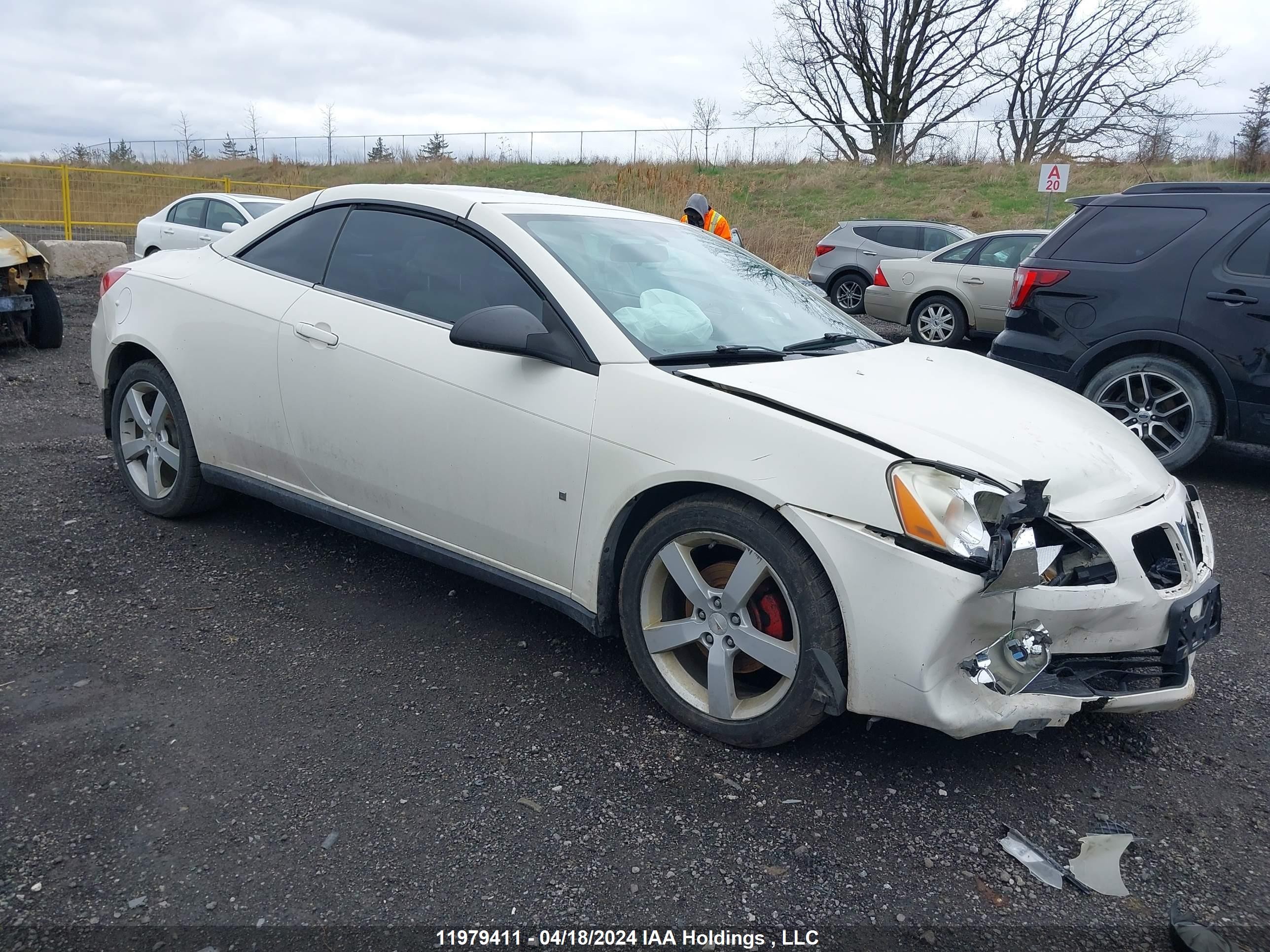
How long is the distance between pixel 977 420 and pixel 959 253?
34.2 feet

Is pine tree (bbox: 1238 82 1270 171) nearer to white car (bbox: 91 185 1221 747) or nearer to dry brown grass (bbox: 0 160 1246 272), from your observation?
dry brown grass (bbox: 0 160 1246 272)

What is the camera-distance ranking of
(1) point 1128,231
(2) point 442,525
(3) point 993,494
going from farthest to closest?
(1) point 1128,231, (2) point 442,525, (3) point 993,494

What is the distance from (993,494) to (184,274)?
3599 millimetres

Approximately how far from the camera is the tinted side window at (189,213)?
1391cm

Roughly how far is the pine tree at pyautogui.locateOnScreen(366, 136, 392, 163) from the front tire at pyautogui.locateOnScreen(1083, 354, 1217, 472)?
35814 mm

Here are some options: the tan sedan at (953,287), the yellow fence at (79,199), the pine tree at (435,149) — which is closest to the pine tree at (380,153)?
the pine tree at (435,149)

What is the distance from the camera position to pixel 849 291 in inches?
607

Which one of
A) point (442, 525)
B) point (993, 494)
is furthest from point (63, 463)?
point (993, 494)

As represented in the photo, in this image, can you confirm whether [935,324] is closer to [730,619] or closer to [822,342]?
[822,342]

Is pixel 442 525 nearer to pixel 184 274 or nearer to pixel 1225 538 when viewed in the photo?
pixel 184 274

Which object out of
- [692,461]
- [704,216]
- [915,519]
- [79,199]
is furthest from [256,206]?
[915,519]

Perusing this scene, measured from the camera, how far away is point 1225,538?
5062mm

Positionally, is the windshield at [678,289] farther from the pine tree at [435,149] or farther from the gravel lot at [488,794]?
the pine tree at [435,149]

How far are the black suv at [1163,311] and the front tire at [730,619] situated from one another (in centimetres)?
444
